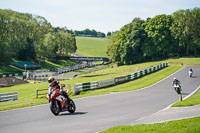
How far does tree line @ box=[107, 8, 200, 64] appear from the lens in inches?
3361

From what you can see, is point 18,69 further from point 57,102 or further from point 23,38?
point 57,102

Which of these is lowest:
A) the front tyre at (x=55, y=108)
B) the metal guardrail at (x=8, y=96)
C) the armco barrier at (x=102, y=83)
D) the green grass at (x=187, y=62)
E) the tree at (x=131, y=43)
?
the metal guardrail at (x=8, y=96)

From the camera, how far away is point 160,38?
84.0 meters

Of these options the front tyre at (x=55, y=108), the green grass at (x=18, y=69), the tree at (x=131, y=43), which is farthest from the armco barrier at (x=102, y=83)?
the green grass at (x=18, y=69)

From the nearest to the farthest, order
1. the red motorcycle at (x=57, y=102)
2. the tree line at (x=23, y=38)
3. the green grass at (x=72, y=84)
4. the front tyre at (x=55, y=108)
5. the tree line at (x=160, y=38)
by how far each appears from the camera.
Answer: the red motorcycle at (x=57, y=102) → the front tyre at (x=55, y=108) → the green grass at (x=72, y=84) → the tree line at (x=160, y=38) → the tree line at (x=23, y=38)

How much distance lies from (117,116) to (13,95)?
→ 1909cm

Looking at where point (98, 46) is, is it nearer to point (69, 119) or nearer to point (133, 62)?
point (133, 62)

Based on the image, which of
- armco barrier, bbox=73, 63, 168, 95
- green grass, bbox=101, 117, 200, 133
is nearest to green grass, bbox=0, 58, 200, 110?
armco barrier, bbox=73, 63, 168, 95

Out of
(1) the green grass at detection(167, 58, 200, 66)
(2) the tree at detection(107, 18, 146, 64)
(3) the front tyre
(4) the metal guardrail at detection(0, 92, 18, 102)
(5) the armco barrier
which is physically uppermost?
(2) the tree at detection(107, 18, 146, 64)

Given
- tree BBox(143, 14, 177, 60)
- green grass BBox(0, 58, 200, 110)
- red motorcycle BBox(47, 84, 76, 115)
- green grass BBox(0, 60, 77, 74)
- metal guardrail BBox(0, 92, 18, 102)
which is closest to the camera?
red motorcycle BBox(47, 84, 76, 115)

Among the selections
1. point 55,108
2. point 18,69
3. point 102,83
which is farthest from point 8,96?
point 18,69

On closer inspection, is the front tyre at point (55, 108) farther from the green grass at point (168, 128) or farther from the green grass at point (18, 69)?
the green grass at point (18, 69)

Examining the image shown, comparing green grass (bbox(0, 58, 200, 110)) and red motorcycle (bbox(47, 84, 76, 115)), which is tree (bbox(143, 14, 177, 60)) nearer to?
green grass (bbox(0, 58, 200, 110))

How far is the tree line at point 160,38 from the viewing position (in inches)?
3361
